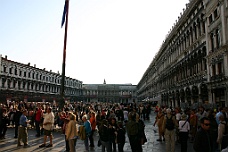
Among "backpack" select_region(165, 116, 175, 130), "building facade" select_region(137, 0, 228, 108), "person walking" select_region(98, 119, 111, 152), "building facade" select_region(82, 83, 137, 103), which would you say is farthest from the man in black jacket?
"building facade" select_region(82, 83, 137, 103)

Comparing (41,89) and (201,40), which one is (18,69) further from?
(201,40)

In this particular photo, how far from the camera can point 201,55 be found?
2344 centimetres

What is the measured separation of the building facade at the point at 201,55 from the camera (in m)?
18.7

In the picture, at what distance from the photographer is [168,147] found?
843 cm

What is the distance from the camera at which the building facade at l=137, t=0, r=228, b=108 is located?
61.4 ft

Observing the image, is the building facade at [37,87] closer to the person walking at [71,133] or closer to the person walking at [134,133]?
the person walking at [71,133]

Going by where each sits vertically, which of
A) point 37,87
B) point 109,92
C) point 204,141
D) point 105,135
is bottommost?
point 105,135

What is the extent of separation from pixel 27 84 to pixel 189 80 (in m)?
49.9

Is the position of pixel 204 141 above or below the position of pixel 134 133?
above

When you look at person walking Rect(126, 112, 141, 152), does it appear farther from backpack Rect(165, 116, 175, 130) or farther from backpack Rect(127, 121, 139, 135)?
backpack Rect(165, 116, 175, 130)

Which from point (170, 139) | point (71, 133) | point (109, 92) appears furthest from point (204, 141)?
point (109, 92)

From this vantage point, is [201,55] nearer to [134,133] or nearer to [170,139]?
[170,139]

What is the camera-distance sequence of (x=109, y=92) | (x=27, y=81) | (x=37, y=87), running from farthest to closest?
(x=109, y=92), (x=37, y=87), (x=27, y=81)

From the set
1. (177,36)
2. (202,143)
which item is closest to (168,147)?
(202,143)
